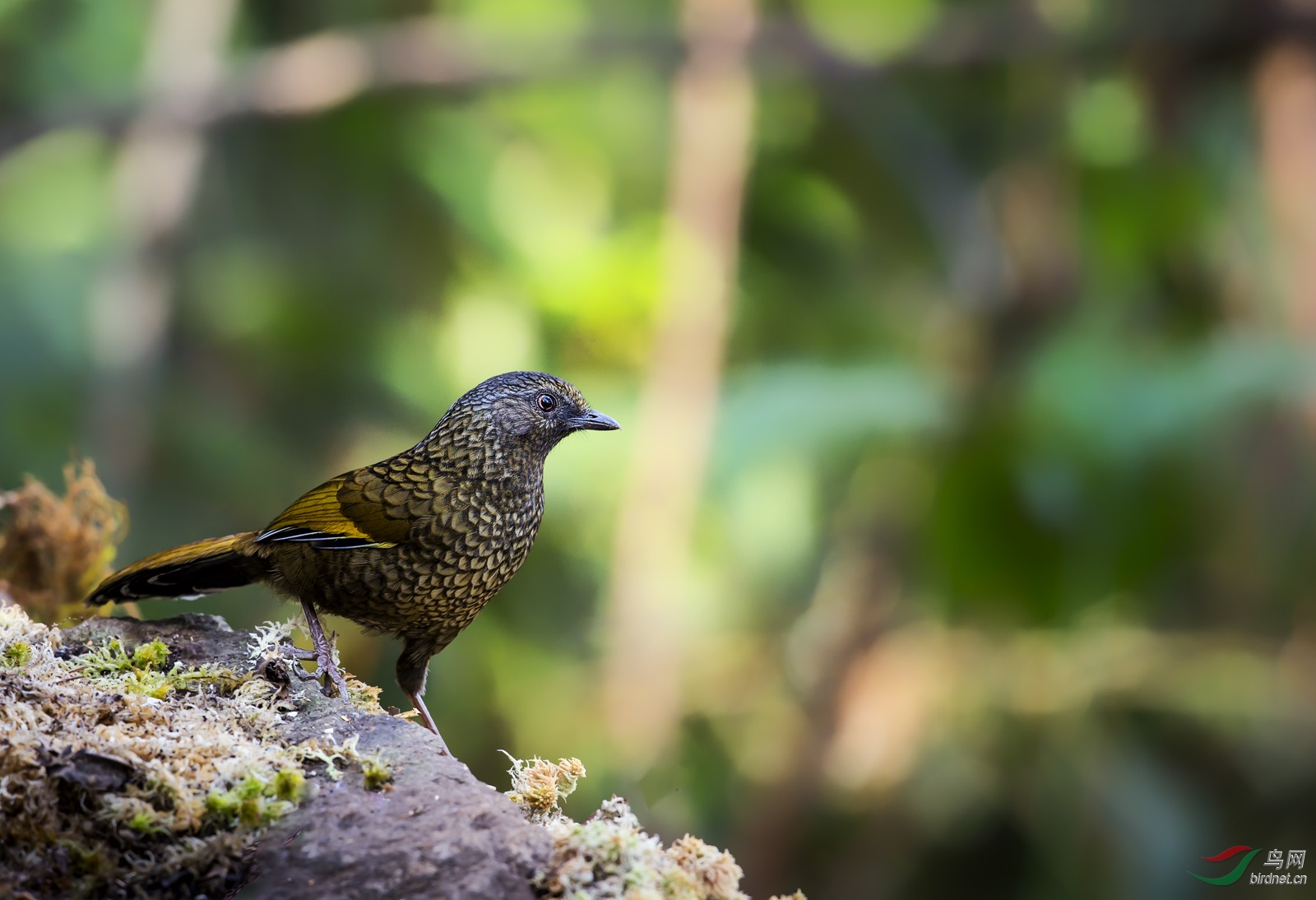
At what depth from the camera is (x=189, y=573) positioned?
3055 mm

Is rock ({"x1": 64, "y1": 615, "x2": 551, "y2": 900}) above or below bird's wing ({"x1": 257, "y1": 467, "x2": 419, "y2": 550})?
below

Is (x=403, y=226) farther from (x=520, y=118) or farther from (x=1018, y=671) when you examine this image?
(x=1018, y=671)

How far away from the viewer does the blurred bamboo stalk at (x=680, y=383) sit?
6684 millimetres

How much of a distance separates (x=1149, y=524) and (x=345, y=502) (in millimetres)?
5187

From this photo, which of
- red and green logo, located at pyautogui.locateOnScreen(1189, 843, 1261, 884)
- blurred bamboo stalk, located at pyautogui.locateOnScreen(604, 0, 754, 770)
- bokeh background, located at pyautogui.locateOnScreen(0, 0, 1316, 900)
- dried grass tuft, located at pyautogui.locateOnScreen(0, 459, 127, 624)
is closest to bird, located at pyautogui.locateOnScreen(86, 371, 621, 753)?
dried grass tuft, located at pyautogui.locateOnScreen(0, 459, 127, 624)

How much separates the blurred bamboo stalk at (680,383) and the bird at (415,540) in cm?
363

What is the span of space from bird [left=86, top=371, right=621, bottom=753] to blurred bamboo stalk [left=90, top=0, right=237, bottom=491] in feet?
16.5

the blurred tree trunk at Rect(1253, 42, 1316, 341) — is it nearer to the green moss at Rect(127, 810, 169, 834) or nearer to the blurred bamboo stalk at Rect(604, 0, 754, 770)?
the blurred bamboo stalk at Rect(604, 0, 754, 770)

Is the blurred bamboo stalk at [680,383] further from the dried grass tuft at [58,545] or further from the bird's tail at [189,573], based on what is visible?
the bird's tail at [189,573]

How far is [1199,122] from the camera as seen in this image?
8.17 m

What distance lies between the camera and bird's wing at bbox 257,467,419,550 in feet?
9.17

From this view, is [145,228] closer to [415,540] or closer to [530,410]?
[530,410]

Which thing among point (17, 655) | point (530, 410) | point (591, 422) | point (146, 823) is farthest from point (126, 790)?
point (591, 422)

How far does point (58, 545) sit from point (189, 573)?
3.10 ft
